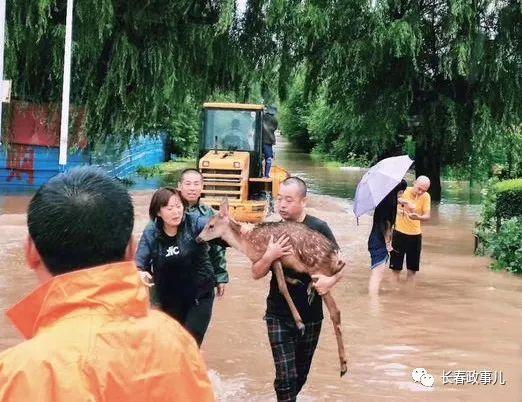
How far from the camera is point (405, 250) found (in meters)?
10.7

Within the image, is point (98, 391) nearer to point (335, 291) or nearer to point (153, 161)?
point (335, 291)

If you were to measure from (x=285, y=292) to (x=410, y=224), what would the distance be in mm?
5875

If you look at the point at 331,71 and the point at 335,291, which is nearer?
the point at 335,291

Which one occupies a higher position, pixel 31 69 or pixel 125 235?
pixel 31 69

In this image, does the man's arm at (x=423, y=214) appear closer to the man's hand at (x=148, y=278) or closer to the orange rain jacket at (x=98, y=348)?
the man's hand at (x=148, y=278)

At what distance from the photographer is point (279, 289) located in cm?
496

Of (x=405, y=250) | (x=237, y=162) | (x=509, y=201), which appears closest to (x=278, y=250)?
(x=405, y=250)

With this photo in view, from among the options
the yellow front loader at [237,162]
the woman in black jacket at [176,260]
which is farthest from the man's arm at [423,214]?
the yellow front loader at [237,162]

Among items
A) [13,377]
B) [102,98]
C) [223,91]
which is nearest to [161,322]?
[13,377]

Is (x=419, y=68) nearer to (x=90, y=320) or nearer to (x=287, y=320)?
(x=287, y=320)

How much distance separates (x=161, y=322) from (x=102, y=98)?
17.5 metres

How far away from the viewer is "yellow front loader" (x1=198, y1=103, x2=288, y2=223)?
1669 centimetres

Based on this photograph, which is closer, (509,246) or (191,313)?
(191,313)

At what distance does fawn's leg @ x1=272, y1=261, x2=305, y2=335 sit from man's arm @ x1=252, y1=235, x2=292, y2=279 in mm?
45
